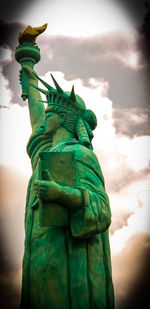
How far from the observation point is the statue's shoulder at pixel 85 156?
3772 millimetres

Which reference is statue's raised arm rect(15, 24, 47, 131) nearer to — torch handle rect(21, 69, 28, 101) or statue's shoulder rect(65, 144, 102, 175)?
torch handle rect(21, 69, 28, 101)

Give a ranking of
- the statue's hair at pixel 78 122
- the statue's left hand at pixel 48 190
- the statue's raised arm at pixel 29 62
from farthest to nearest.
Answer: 1. the statue's raised arm at pixel 29 62
2. the statue's hair at pixel 78 122
3. the statue's left hand at pixel 48 190

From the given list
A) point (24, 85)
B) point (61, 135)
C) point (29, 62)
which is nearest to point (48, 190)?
point (61, 135)

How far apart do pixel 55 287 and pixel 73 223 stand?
23.6 inches

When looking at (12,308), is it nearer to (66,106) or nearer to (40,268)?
(40,268)

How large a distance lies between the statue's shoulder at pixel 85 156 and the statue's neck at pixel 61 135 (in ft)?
0.94

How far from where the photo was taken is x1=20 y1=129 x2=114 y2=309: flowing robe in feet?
10.8

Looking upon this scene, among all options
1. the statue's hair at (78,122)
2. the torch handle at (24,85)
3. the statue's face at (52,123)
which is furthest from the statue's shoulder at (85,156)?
the torch handle at (24,85)

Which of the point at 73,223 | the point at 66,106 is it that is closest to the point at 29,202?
the point at 73,223

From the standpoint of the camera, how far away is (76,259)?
340 cm

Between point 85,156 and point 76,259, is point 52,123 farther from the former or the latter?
point 76,259

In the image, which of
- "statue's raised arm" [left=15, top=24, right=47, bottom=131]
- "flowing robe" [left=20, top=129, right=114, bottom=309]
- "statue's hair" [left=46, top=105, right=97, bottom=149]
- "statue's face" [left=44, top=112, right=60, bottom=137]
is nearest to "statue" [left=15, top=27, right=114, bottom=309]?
"flowing robe" [left=20, top=129, right=114, bottom=309]

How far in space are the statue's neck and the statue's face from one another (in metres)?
0.05

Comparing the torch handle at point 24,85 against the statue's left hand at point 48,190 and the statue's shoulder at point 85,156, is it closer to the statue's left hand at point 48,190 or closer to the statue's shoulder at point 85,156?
the statue's shoulder at point 85,156
